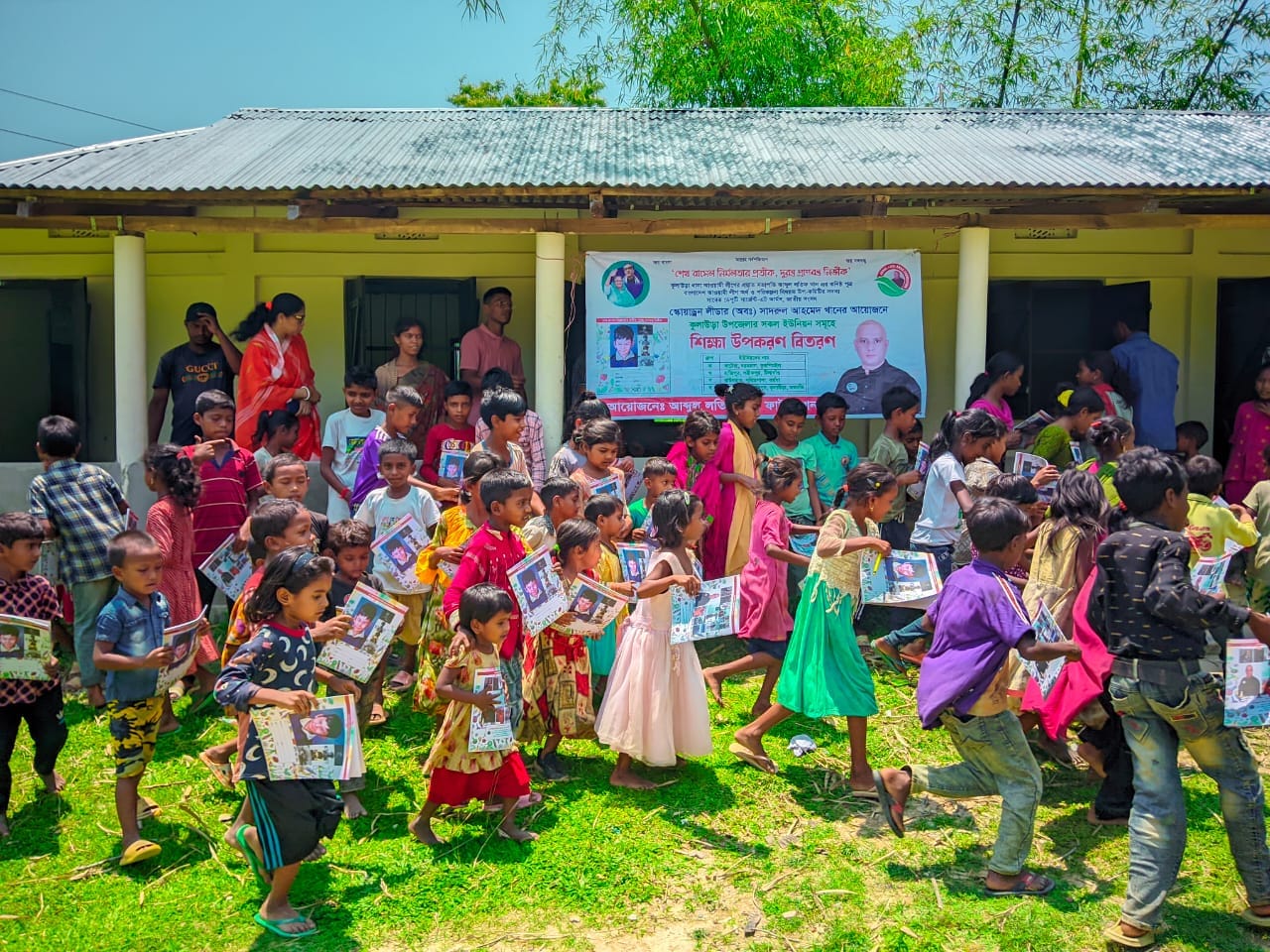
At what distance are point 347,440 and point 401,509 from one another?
4.34 feet

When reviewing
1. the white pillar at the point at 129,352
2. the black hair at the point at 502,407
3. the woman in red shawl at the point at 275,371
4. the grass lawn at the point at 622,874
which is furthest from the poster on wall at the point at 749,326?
Answer: the grass lawn at the point at 622,874

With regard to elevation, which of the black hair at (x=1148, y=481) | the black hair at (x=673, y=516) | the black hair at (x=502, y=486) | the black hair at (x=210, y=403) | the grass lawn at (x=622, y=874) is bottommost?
the grass lawn at (x=622, y=874)

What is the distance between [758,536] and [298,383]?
3851mm

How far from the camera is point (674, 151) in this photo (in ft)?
28.2

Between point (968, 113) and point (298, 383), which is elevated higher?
point (968, 113)

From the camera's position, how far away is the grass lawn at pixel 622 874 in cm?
408

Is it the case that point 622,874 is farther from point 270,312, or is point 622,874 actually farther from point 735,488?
point 270,312

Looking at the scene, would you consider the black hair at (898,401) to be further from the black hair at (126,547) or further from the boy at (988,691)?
the black hair at (126,547)

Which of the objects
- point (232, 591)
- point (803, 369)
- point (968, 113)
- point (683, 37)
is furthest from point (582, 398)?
point (683, 37)

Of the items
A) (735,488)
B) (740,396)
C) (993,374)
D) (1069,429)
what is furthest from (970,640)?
(993,374)

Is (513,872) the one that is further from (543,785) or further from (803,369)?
(803,369)

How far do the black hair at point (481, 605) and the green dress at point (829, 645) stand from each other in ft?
4.80

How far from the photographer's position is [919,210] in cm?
860

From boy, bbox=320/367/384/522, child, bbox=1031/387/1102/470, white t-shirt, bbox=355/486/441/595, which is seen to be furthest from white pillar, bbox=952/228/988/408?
boy, bbox=320/367/384/522
